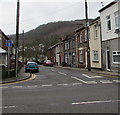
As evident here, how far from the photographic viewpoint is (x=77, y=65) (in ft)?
96.3

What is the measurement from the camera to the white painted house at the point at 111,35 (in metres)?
16.6

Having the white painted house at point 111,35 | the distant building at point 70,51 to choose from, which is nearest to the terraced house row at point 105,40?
the white painted house at point 111,35

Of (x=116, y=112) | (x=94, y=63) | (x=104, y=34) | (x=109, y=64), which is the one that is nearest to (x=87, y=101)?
(x=116, y=112)

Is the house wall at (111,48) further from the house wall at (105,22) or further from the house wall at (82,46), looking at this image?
the house wall at (82,46)

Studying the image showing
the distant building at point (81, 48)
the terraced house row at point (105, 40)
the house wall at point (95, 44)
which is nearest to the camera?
the terraced house row at point (105, 40)

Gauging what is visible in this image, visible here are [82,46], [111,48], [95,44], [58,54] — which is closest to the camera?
[111,48]

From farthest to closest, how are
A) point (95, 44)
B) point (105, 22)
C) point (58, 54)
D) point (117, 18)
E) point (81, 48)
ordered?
1. point (58, 54)
2. point (81, 48)
3. point (95, 44)
4. point (105, 22)
5. point (117, 18)

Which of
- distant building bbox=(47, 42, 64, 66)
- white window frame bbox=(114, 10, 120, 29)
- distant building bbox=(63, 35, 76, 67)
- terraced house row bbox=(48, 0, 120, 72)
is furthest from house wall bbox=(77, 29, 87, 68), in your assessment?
distant building bbox=(47, 42, 64, 66)

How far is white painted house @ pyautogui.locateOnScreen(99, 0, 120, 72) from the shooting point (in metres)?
16.6

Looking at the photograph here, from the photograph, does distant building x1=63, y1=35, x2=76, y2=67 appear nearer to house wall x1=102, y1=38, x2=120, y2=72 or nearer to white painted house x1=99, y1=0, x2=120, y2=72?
white painted house x1=99, y1=0, x2=120, y2=72

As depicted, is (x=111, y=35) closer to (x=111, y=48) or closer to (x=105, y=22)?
(x=111, y=48)

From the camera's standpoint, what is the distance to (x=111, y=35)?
1775 cm

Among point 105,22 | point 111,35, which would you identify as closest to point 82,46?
point 105,22

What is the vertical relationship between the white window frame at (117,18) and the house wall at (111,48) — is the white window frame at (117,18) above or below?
above
